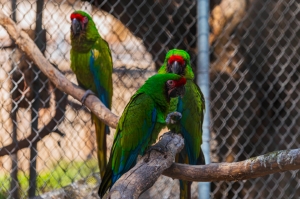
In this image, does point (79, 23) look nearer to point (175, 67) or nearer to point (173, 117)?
point (175, 67)

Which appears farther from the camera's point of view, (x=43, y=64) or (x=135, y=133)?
(x=43, y=64)

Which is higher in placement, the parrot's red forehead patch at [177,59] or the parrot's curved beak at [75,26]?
the parrot's curved beak at [75,26]

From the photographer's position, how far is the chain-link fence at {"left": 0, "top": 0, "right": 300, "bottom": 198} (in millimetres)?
2316

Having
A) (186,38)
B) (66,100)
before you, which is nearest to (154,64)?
(186,38)

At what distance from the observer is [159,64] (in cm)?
252

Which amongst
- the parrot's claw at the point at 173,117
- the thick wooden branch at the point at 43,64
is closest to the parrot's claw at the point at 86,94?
the thick wooden branch at the point at 43,64

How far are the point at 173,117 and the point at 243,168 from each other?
0.34 m

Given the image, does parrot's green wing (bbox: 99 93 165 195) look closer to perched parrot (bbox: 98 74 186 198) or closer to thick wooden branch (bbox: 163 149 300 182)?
perched parrot (bbox: 98 74 186 198)

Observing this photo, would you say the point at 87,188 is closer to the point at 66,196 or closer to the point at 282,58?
the point at 66,196

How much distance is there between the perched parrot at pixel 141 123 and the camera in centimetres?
136

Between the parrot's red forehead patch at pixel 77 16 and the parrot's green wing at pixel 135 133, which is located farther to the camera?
the parrot's red forehead patch at pixel 77 16

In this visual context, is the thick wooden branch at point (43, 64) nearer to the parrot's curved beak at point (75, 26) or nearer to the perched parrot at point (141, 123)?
the parrot's curved beak at point (75, 26)

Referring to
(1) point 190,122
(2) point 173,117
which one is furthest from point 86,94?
(2) point 173,117

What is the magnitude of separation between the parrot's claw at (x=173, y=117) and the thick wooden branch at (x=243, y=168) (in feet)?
0.55
